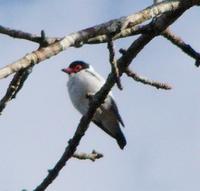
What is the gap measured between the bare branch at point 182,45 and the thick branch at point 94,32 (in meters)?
0.56

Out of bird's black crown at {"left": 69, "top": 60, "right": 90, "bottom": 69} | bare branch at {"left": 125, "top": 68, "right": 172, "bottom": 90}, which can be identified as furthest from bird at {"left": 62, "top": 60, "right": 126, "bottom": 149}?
bare branch at {"left": 125, "top": 68, "right": 172, "bottom": 90}

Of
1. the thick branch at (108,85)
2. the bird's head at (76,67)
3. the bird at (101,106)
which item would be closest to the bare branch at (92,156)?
the thick branch at (108,85)

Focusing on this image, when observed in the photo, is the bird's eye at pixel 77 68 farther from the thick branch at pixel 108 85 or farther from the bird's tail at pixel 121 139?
the thick branch at pixel 108 85

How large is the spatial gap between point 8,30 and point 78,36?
70 centimetres

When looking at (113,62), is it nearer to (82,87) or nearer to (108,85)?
(108,85)

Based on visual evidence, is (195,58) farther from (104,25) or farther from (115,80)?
(104,25)

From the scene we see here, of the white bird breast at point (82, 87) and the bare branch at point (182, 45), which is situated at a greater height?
the white bird breast at point (82, 87)

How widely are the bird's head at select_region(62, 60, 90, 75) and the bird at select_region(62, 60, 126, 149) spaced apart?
422 mm

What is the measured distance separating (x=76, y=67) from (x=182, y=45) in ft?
25.3

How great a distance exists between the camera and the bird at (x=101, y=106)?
10.5 metres

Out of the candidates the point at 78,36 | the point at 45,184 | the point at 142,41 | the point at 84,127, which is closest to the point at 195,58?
the point at 142,41

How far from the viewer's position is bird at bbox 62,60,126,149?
10.5 m

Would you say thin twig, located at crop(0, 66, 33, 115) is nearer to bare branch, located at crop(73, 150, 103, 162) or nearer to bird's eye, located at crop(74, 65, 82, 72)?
bare branch, located at crop(73, 150, 103, 162)

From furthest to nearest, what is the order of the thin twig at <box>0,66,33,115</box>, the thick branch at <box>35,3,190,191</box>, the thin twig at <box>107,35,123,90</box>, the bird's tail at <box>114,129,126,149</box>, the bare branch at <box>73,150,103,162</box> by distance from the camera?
1. the bird's tail at <box>114,129,126,149</box>
2. the bare branch at <box>73,150,103,162</box>
3. the thin twig at <box>0,66,33,115</box>
4. the thick branch at <box>35,3,190,191</box>
5. the thin twig at <box>107,35,123,90</box>
